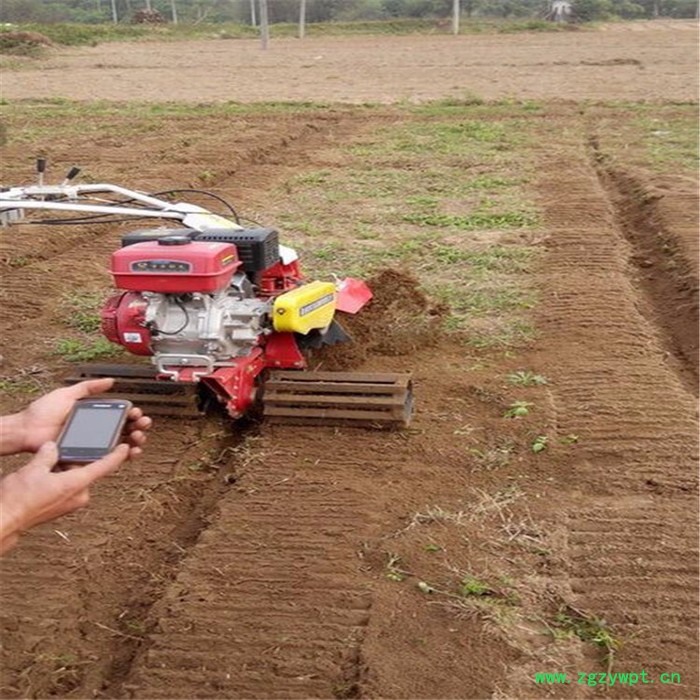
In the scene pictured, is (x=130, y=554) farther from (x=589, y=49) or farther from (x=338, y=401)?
(x=589, y=49)

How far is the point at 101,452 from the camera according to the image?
8.72 ft

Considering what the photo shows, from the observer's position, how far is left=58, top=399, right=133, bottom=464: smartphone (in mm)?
2648

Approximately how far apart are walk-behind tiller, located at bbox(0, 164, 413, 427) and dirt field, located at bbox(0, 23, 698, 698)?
0.16 meters

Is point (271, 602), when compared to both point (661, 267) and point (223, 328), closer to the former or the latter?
point (223, 328)

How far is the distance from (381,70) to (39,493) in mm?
26677

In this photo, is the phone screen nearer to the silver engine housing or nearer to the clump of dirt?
the silver engine housing

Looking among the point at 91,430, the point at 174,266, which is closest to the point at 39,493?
the point at 91,430

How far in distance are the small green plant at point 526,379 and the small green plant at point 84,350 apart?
2528mm

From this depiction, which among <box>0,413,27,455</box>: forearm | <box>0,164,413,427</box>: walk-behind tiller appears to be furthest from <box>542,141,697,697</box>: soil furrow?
<box>0,413,27,455</box>: forearm

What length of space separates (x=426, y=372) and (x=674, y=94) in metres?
16.6

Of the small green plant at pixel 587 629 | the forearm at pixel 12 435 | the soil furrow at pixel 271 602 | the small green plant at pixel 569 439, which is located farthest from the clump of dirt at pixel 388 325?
the forearm at pixel 12 435

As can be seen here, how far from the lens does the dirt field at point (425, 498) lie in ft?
10.7

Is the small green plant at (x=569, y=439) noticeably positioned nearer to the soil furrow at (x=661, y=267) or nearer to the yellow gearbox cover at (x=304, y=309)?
the soil furrow at (x=661, y=267)

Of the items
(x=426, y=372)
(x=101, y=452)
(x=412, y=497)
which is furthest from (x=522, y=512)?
(x=101, y=452)
